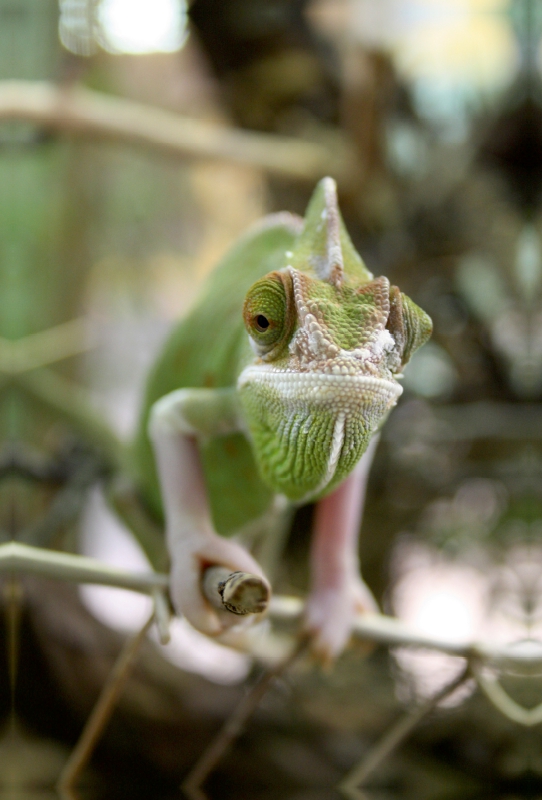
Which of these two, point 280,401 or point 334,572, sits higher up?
point 334,572

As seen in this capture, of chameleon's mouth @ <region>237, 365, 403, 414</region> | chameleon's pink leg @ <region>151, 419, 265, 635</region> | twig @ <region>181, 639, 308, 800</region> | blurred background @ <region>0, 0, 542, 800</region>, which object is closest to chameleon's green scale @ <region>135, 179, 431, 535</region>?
chameleon's mouth @ <region>237, 365, 403, 414</region>

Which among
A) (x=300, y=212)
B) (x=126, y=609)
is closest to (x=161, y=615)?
(x=126, y=609)

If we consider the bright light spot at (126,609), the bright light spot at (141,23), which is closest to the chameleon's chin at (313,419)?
the bright light spot at (126,609)

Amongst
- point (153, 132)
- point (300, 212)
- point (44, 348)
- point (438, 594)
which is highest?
point (300, 212)

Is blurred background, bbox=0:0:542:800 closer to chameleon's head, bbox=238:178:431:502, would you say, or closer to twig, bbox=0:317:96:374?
twig, bbox=0:317:96:374

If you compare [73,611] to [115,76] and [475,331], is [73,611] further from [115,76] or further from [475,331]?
[115,76]

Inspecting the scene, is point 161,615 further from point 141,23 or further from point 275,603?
point 141,23
